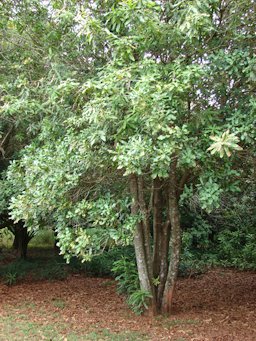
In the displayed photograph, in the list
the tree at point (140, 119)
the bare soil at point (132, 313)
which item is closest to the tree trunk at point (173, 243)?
the tree at point (140, 119)

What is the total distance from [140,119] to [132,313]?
4012mm

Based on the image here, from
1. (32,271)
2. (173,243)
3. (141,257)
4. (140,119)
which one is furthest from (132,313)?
(32,271)

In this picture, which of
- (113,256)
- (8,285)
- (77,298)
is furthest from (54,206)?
(113,256)

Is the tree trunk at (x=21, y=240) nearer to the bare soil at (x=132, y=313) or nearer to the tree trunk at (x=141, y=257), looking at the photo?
the bare soil at (x=132, y=313)

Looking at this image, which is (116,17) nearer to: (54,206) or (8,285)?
(54,206)

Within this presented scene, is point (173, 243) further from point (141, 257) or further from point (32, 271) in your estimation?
point (32, 271)

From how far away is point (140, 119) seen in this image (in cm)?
407

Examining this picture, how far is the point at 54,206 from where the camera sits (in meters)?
5.23

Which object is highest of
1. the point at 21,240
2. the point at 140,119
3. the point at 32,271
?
the point at 140,119

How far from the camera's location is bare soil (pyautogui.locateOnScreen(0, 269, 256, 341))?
5820mm

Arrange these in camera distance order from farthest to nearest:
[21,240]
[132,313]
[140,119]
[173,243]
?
[21,240] < [132,313] < [173,243] < [140,119]

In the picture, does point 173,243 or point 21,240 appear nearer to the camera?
point 173,243

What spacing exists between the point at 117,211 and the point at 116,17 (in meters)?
2.57

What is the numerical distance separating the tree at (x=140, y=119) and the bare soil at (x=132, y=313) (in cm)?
62
